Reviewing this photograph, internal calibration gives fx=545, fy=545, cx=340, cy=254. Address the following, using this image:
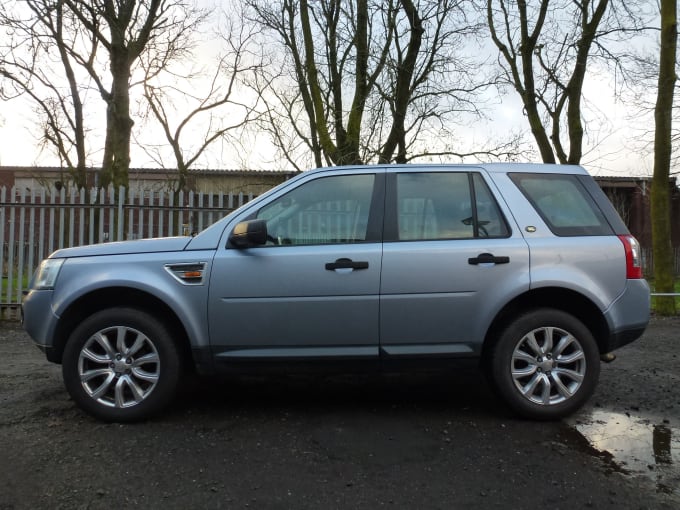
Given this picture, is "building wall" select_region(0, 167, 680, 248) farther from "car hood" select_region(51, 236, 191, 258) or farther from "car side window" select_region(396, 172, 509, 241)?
"car side window" select_region(396, 172, 509, 241)

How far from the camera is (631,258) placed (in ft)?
13.2

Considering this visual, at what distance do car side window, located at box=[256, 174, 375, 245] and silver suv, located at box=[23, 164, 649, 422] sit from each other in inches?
0.6

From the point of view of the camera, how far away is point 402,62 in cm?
1381

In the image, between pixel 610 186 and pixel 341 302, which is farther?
pixel 610 186

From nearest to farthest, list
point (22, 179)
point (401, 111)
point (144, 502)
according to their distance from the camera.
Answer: point (144, 502) → point (401, 111) → point (22, 179)

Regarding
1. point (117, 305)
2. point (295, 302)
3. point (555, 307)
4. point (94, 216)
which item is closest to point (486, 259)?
point (555, 307)

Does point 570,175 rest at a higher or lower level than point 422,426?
higher

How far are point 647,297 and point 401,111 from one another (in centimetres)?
1023

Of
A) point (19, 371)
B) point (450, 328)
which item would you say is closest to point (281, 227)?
point (450, 328)

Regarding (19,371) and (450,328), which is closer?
(450,328)

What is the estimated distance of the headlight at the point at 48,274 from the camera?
156 inches

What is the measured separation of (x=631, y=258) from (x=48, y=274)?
4.29 metres

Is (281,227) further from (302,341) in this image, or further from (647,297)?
(647,297)

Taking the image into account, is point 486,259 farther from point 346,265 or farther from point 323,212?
point 323,212
